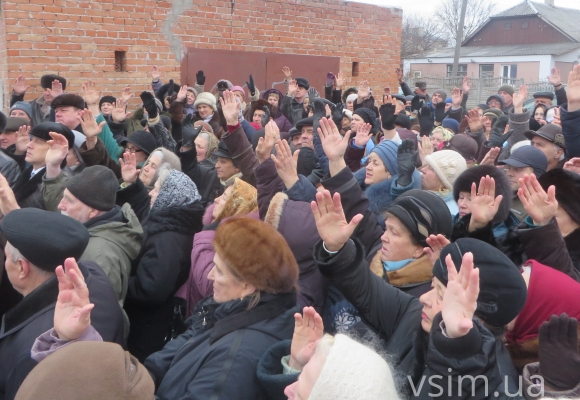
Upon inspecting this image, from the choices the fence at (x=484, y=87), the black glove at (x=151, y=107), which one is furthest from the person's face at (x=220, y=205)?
the fence at (x=484, y=87)

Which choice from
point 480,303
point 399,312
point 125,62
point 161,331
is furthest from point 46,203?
point 125,62

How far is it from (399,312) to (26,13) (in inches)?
280

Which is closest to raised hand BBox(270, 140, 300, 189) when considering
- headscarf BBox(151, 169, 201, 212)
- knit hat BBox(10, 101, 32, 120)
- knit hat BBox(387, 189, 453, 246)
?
headscarf BBox(151, 169, 201, 212)

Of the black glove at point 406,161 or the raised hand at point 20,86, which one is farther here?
the raised hand at point 20,86

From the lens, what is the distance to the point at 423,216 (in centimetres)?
284

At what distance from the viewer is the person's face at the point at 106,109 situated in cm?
744

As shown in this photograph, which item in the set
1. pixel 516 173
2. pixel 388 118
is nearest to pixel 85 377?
pixel 516 173

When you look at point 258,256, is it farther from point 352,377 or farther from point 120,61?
point 120,61

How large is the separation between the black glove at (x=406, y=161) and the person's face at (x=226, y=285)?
2094 millimetres

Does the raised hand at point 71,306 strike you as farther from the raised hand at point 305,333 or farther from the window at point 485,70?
the window at point 485,70

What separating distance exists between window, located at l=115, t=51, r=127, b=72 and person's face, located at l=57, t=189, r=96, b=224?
5.75 meters

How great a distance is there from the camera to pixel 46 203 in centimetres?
397

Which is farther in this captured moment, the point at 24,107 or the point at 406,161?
the point at 24,107

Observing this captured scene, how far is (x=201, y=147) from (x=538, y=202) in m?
3.76
